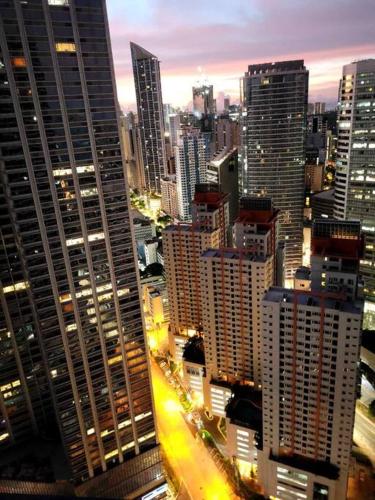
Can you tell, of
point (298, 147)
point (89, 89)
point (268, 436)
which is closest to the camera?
point (89, 89)

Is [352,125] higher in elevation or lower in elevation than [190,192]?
higher

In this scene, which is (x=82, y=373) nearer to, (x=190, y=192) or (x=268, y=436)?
(x=268, y=436)

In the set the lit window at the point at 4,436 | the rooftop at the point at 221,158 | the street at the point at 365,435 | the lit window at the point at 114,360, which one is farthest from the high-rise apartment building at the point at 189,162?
the lit window at the point at 4,436

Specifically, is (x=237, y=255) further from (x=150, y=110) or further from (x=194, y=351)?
(x=150, y=110)

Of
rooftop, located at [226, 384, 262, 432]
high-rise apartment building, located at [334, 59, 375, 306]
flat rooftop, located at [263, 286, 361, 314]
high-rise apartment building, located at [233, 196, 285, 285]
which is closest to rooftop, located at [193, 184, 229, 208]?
high-rise apartment building, located at [233, 196, 285, 285]

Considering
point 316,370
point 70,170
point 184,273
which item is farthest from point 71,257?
point 184,273

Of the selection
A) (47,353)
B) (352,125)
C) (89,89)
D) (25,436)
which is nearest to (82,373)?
(47,353)
